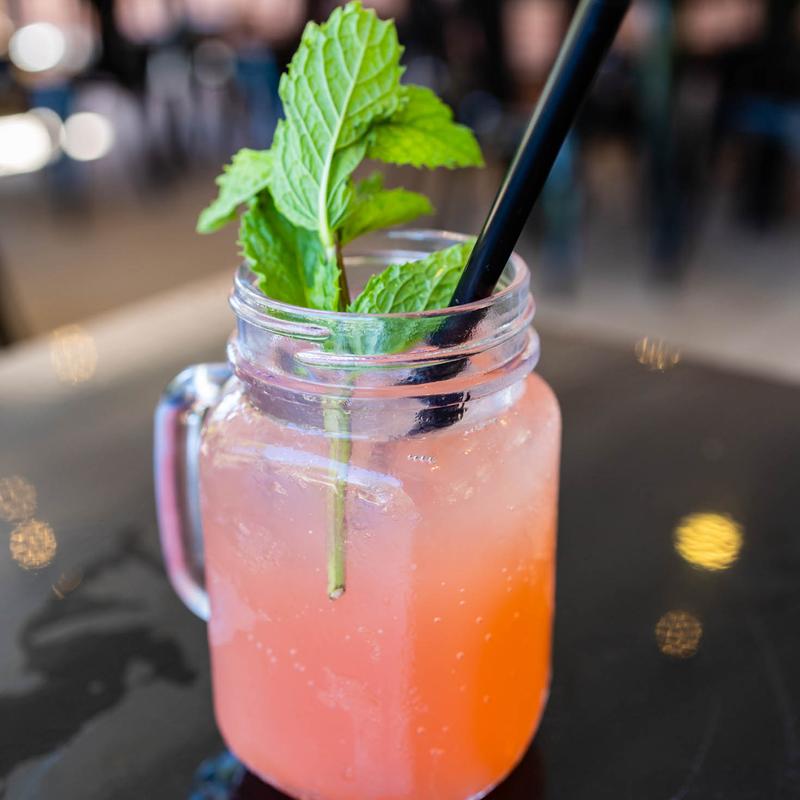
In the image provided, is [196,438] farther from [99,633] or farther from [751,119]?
[751,119]

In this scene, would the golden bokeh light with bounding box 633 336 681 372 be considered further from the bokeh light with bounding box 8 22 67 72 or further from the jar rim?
the bokeh light with bounding box 8 22 67 72

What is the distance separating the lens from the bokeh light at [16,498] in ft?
2.22

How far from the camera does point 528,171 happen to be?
37 cm

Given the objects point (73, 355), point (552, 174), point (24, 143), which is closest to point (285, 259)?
point (73, 355)

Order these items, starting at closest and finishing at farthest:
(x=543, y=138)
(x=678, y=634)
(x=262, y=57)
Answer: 1. (x=543, y=138)
2. (x=678, y=634)
3. (x=262, y=57)

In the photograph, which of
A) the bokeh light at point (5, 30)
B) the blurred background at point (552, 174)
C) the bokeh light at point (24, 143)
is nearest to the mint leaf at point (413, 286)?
the blurred background at point (552, 174)

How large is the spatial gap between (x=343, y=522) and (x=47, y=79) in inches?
145

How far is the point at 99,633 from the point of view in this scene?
57 centimetres

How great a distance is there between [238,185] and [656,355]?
54cm

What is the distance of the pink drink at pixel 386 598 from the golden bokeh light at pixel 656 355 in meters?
0.44

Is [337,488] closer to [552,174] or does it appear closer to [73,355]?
[73,355]

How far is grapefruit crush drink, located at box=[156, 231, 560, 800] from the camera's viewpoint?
1.34ft

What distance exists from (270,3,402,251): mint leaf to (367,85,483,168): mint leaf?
0.02 metres

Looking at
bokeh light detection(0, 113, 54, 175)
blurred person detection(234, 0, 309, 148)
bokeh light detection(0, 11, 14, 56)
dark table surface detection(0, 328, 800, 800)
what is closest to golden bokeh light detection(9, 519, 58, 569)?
dark table surface detection(0, 328, 800, 800)
